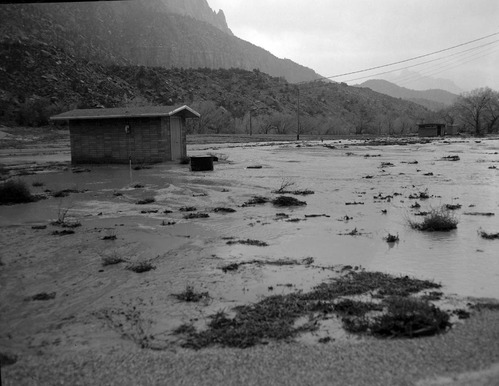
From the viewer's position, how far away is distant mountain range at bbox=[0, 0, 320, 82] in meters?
93.8

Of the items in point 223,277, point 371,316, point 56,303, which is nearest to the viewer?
point 371,316

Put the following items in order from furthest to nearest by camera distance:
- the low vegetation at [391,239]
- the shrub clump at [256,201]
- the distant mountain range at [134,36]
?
the distant mountain range at [134,36]
the shrub clump at [256,201]
the low vegetation at [391,239]

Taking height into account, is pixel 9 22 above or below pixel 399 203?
above

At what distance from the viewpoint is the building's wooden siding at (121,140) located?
26703 mm

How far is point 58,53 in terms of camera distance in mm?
77000

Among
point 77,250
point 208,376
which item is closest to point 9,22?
point 77,250

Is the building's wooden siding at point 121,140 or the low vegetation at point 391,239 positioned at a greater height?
the building's wooden siding at point 121,140

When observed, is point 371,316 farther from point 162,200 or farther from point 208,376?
point 162,200

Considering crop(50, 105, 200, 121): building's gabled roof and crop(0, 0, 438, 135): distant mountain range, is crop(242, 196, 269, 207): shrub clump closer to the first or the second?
crop(50, 105, 200, 121): building's gabled roof

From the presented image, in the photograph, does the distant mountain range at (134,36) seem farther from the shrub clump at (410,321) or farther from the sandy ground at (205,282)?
the shrub clump at (410,321)

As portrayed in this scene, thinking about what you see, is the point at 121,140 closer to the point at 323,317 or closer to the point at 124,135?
the point at 124,135

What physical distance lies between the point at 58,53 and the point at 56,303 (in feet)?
259

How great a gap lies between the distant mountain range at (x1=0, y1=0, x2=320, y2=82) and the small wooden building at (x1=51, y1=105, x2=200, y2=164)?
2302 inches

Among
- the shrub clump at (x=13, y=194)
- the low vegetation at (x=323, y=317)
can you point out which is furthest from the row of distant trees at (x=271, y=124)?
the low vegetation at (x=323, y=317)
